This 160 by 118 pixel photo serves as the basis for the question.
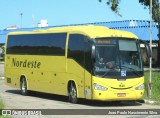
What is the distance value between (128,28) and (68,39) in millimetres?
42206

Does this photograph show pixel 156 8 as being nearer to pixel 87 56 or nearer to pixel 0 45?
pixel 87 56

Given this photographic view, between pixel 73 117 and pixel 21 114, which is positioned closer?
pixel 21 114

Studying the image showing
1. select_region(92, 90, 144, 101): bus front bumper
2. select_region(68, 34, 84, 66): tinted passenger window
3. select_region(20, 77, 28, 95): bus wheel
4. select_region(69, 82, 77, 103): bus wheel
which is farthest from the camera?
select_region(20, 77, 28, 95): bus wheel

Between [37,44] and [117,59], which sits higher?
[37,44]

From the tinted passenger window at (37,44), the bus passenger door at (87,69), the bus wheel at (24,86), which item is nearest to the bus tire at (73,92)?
the bus passenger door at (87,69)

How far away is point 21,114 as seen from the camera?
1291 cm

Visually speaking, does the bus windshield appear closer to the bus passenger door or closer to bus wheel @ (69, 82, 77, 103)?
the bus passenger door

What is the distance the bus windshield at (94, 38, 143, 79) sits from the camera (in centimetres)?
1871

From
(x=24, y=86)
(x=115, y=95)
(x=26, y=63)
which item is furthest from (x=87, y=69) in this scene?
(x=24, y=86)

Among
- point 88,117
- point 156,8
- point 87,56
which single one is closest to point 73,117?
point 88,117

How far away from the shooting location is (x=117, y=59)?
18969 millimetres

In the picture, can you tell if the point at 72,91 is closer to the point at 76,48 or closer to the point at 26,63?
the point at 76,48

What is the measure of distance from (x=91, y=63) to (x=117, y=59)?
1.02m

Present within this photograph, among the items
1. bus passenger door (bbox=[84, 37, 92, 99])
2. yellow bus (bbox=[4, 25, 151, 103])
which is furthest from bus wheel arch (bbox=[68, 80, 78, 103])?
bus passenger door (bbox=[84, 37, 92, 99])
